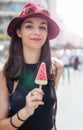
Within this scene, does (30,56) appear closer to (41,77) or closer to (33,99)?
(41,77)

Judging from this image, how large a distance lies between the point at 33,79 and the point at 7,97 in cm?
16

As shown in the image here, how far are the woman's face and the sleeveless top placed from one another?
158 millimetres

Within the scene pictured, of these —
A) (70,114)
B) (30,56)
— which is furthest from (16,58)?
(70,114)

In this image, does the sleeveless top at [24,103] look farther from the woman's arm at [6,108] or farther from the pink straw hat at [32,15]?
the pink straw hat at [32,15]

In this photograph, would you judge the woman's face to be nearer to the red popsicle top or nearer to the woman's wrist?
the red popsicle top

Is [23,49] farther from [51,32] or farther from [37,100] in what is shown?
[37,100]

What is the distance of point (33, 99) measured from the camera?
1.74 metres

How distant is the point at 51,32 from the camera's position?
212cm

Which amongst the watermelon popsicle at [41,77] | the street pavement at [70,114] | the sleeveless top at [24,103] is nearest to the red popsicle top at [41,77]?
the watermelon popsicle at [41,77]

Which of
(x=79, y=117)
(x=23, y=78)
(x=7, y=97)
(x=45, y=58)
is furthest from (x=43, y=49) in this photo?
(x=79, y=117)

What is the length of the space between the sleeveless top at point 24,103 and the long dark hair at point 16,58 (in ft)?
0.13

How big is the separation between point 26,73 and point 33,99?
257 mm

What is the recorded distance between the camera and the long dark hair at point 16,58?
6.44 feet

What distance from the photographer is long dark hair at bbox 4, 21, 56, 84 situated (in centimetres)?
196
